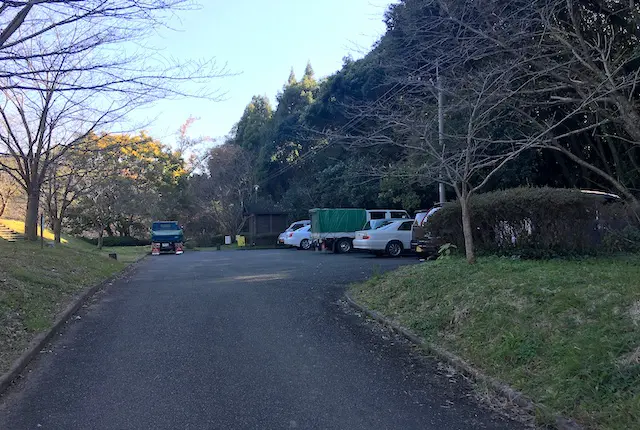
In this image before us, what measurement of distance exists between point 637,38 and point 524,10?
363 centimetres

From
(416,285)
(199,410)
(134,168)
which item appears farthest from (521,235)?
(134,168)

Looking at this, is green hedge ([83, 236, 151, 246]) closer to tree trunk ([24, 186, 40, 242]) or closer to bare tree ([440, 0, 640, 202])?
tree trunk ([24, 186, 40, 242])

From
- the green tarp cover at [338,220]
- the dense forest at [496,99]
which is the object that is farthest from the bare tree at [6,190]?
the dense forest at [496,99]

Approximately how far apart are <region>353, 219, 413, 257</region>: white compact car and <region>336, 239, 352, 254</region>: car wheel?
14.9 feet

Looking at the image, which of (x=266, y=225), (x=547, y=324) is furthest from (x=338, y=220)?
(x=547, y=324)

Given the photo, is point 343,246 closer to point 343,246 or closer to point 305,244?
point 343,246

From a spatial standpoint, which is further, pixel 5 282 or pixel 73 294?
pixel 73 294

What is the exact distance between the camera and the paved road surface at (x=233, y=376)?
4.76 m

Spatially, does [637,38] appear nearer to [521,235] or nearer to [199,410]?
[521,235]

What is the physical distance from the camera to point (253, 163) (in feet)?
160

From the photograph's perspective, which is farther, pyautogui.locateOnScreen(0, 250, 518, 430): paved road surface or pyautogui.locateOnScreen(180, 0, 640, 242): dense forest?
pyautogui.locateOnScreen(180, 0, 640, 242): dense forest

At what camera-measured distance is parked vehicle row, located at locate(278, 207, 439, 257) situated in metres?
17.9

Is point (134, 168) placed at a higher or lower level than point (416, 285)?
higher

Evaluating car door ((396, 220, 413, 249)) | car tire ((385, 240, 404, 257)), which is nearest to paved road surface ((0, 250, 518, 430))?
car tire ((385, 240, 404, 257))
